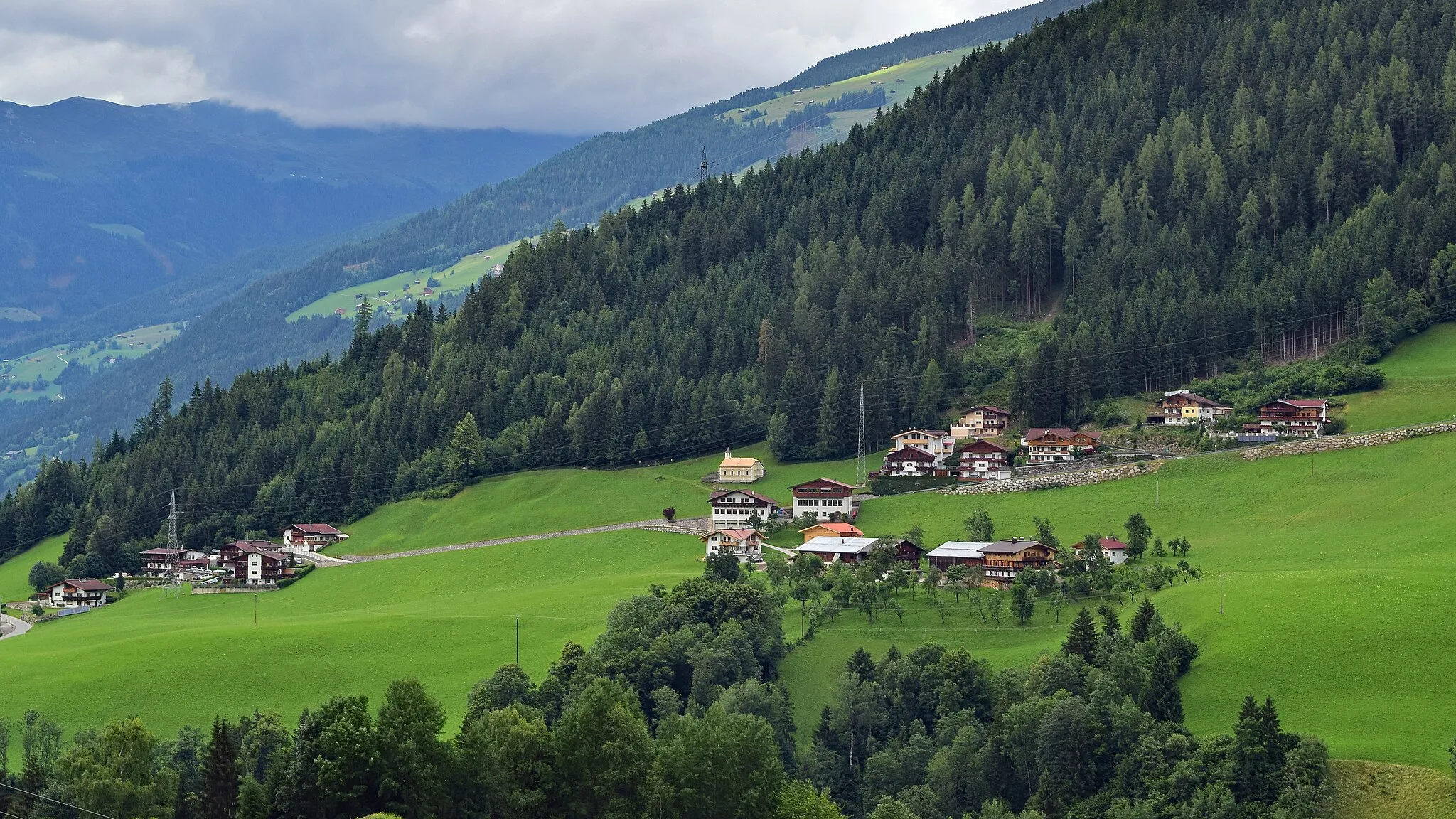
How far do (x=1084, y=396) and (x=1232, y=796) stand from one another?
79.9 meters

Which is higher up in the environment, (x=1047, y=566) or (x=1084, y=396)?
(x=1084, y=396)

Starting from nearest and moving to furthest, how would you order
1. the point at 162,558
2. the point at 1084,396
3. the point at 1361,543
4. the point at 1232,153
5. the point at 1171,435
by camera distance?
the point at 1361,543 → the point at 1171,435 → the point at 1084,396 → the point at 162,558 → the point at 1232,153

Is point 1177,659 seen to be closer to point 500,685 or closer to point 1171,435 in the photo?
point 500,685

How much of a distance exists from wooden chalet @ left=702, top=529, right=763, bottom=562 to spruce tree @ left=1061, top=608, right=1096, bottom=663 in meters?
36.9

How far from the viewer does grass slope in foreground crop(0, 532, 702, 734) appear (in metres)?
107

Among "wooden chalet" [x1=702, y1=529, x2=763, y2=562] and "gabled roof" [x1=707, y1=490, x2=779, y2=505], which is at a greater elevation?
"gabled roof" [x1=707, y1=490, x2=779, y2=505]

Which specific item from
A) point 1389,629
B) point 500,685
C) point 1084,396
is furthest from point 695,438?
point 1389,629

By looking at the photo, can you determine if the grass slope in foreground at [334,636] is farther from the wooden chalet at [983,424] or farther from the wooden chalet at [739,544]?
the wooden chalet at [983,424]

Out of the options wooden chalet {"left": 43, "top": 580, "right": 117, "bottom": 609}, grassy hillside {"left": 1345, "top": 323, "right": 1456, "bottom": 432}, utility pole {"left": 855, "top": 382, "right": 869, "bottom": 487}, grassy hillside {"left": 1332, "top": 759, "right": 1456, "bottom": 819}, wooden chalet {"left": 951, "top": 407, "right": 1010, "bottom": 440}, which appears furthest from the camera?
wooden chalet {"left": 951, "top": 407, "right": 1010, "bottom": 440}

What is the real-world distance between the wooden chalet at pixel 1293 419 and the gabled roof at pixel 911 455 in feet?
87.0

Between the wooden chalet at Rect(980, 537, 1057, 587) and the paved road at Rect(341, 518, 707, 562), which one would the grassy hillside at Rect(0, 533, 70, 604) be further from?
the wooden chalet at Rect(980, 537, 1057, 587)

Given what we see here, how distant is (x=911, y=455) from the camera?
493 feet

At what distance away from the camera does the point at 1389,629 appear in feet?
298

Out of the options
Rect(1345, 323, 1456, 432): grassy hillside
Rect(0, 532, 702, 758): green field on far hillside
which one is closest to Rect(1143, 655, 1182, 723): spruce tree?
Rect(0, 532, 702, 758): green field on far hillside
